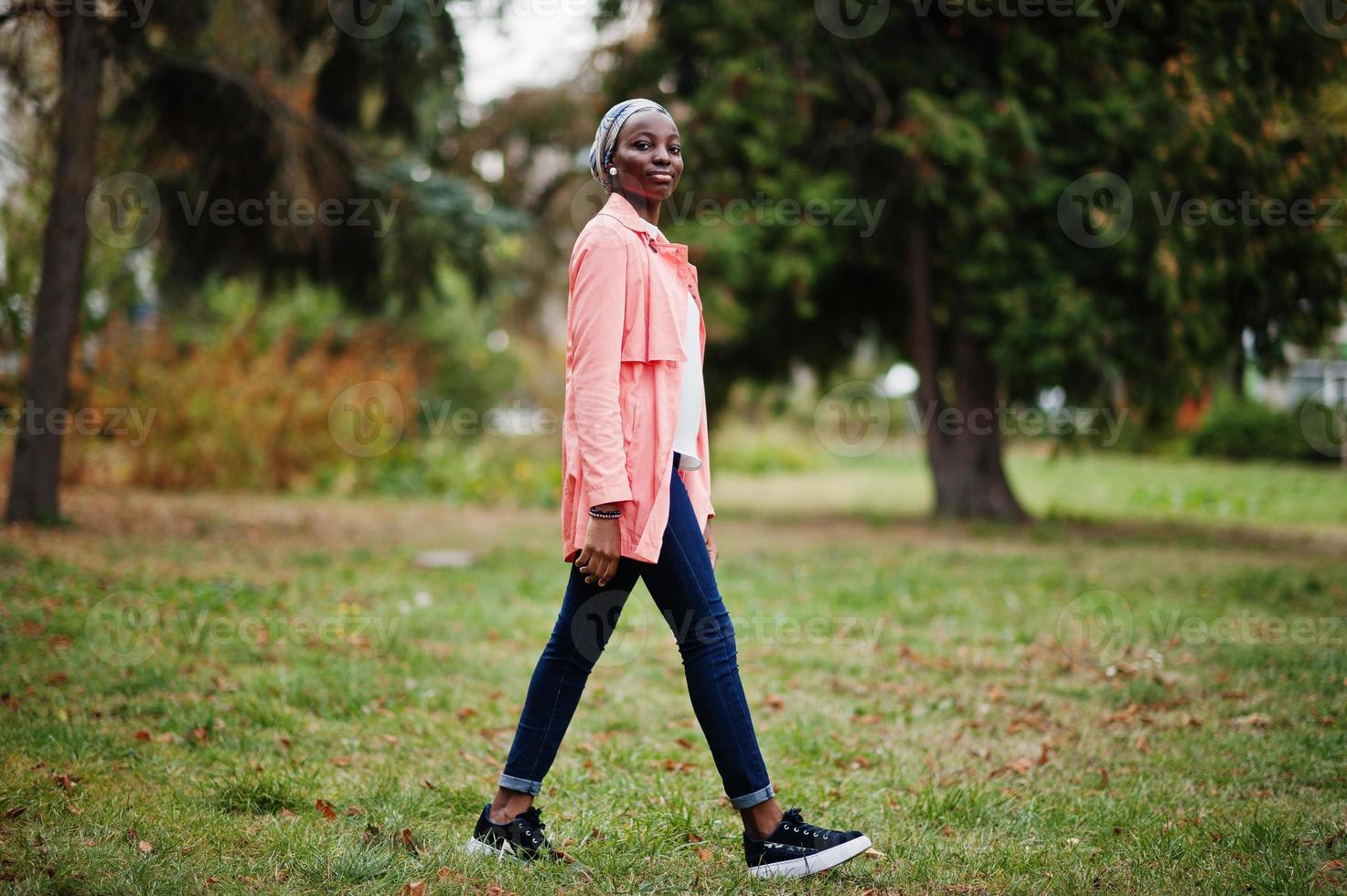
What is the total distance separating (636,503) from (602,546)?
14 centimetres

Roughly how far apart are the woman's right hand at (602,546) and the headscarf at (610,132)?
88cm

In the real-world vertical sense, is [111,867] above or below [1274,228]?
below

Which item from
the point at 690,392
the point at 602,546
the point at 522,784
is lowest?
the point at 522,784

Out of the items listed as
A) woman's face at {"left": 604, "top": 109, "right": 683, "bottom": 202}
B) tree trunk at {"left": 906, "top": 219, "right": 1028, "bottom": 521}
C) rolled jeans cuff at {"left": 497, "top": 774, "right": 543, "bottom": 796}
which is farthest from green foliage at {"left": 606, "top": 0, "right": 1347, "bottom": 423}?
rolled jeans cuff at {"left": 497, "top": 774, "right": 543, "bottom": 796}

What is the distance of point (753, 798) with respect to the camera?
291cm

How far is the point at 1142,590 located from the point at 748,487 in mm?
11480

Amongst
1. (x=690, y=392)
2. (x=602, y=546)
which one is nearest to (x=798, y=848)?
(x=602, y=546)

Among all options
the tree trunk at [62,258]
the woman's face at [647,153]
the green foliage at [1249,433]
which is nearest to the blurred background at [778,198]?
the tree trunk at [62,258]

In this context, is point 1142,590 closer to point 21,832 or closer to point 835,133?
point 835,133

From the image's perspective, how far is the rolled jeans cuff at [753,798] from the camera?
2.91 metres

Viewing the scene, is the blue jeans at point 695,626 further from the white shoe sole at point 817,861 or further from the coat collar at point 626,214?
the coat collar at point 626,214

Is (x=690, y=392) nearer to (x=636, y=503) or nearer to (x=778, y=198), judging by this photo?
(x=636, y=503)

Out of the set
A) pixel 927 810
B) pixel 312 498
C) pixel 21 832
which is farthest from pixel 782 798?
pixel 312 498

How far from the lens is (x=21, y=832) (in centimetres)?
297
